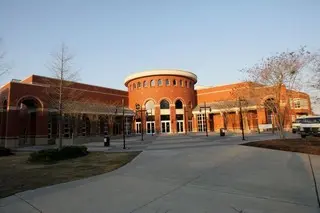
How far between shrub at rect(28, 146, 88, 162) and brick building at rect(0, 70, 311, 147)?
16045 mm

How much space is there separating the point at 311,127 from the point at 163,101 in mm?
27850

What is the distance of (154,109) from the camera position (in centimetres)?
4531

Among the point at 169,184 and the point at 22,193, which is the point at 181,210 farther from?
the point at 22,193

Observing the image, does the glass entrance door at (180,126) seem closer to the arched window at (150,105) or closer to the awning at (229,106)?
the awning at (229,106)

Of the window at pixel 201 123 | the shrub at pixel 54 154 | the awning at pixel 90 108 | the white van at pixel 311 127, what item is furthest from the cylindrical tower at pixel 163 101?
the shrub at pixel 54 154

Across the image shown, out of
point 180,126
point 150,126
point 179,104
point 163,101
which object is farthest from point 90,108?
point 180,126

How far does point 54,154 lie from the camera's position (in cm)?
1320

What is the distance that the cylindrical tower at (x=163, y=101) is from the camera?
148ft

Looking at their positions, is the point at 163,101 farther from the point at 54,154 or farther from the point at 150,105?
the point at 54,154

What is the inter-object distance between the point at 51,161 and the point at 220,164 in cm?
955

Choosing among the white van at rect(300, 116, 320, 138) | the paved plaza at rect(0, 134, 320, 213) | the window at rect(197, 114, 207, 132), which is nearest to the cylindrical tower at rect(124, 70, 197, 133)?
the window at rect(197, 114, 207, 132)

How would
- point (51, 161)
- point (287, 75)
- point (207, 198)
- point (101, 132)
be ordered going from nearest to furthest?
point (207, 198)
point (51, 161)
point (287, 75)
point (101, 132)

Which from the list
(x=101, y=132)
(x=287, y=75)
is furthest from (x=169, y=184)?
(x=101, y=132)

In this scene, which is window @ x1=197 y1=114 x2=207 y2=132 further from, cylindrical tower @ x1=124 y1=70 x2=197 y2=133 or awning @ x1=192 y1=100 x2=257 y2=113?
cylindrical tower @ x1=124 y1=70 x2=197 y2=133
